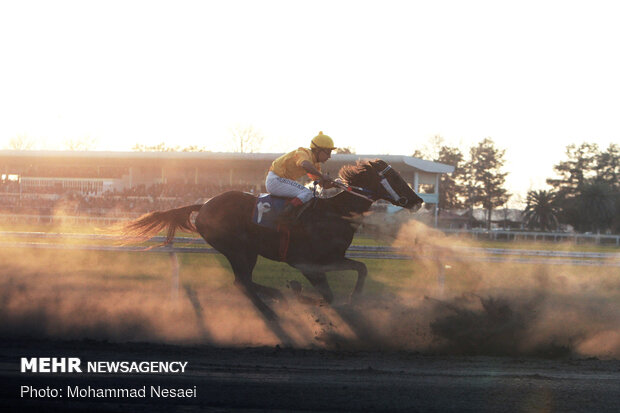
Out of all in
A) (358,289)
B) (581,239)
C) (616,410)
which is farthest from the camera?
(581,239)

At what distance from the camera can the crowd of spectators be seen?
1329 inches

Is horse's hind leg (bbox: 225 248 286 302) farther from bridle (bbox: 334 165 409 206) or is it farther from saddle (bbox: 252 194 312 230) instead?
bridle (bbox: 334 165 409 206)

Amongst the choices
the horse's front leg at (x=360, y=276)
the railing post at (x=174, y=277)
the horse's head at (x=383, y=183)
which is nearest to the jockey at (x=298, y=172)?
the horse's head at (x=383, y=183)

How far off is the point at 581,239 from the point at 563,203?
2277cm

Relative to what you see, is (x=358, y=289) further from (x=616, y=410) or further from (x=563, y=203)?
(x=563, y=203)

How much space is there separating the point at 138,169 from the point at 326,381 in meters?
41.2

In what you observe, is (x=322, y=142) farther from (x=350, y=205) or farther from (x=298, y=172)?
(x=350, y=205)

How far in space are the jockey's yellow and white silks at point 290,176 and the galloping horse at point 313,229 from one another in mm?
216

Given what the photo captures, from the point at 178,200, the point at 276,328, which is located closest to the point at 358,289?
the point at 276,328

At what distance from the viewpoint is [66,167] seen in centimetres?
4525

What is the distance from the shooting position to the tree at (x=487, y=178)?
7331 cm

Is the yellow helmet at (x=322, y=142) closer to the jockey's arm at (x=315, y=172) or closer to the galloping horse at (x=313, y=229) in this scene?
the jockey's arm at (x=315, y=172)

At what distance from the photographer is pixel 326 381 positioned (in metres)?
5.60

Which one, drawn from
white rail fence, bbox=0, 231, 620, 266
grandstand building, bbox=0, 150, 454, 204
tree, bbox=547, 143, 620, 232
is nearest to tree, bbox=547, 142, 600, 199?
tree, bbox=547, 143, 620, 232
